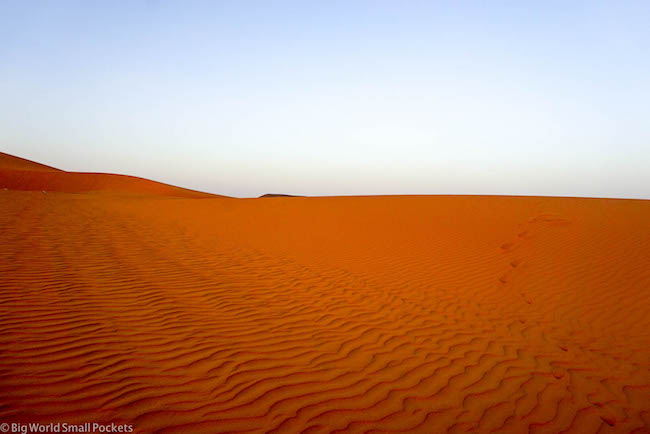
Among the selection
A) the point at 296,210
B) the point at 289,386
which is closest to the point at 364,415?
the point at 289,386

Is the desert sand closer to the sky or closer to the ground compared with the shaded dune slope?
closer to the ground

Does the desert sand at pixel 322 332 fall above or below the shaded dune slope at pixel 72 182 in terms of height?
below

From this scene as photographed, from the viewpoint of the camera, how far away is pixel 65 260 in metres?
6.81

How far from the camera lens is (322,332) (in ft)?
16.1

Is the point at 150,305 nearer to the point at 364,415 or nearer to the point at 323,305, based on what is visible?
the point at 323,305

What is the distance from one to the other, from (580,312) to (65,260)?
10.1m

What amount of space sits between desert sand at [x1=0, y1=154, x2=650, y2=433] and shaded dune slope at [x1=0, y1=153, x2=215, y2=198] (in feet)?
97.4

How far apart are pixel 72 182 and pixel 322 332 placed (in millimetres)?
44416

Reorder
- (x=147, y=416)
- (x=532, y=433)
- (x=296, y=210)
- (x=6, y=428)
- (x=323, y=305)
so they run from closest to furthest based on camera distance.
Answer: (x=6, y=428)
(x=147, y=416)
(x=532, y=433)
(x=323, y=305)
(x=296, y=210)

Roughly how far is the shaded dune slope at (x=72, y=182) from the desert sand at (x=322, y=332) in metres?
29.7

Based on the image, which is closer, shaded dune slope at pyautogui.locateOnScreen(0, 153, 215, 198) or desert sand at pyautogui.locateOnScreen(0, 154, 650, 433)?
desert sand at pyautogui.locateOnScreen(0, 154, 650, 433)

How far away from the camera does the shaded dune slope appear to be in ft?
116

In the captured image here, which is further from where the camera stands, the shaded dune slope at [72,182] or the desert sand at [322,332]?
the shaded dune slope at [72,182]

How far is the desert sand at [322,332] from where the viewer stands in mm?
3117
